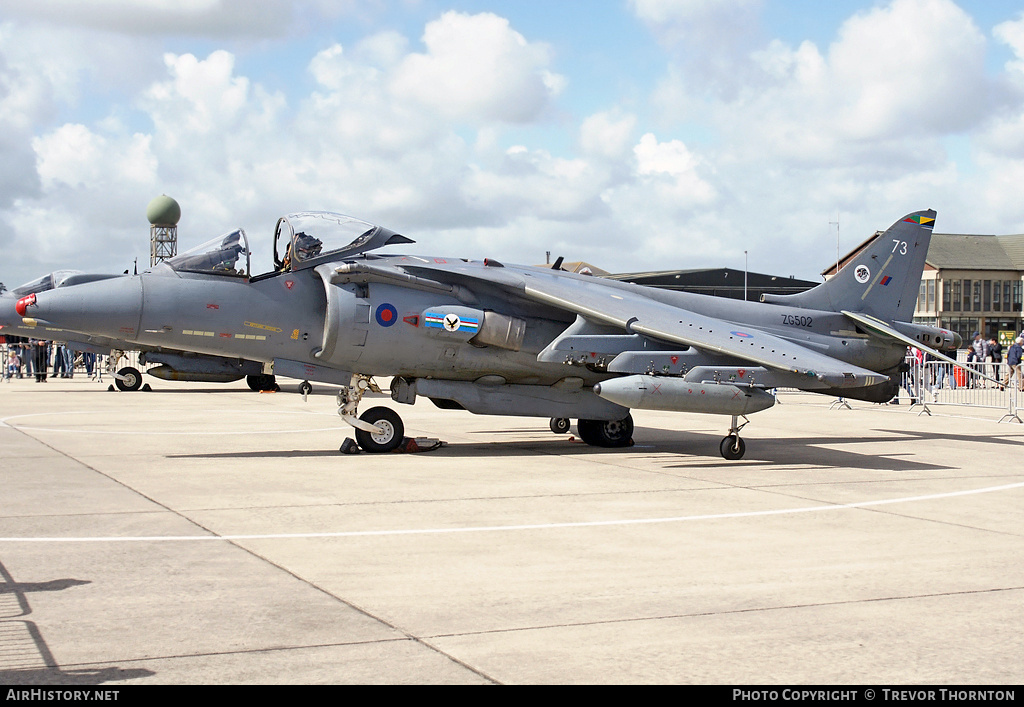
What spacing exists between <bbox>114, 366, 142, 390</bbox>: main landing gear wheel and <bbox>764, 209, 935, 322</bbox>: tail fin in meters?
19.6

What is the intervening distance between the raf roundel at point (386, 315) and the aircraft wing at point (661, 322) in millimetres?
612

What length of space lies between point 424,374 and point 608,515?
5146 mm

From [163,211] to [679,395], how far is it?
70.1 metres

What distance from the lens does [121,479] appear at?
1059 cm

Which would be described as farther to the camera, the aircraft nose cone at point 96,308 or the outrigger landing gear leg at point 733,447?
the outrigger landing gear leg at point 733,447

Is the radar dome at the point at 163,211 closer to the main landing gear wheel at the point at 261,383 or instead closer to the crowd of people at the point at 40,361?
the crowd of people at the point at 40,361

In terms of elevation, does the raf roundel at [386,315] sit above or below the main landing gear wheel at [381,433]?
above

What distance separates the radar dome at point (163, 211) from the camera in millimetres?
74875

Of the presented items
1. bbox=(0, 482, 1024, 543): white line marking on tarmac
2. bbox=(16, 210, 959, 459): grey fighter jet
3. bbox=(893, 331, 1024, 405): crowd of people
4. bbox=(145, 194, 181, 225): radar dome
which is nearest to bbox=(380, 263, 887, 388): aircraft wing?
bbox=(16, 210, 959, 459): grey fighter jet

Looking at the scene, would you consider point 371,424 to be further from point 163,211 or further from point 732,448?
point 163,211

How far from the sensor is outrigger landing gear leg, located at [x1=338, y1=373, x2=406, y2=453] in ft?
43.0

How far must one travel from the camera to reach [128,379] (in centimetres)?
2847

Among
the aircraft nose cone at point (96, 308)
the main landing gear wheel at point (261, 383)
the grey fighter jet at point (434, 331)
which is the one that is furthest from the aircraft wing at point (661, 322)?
the main landing gear wheel at point (261, 383)

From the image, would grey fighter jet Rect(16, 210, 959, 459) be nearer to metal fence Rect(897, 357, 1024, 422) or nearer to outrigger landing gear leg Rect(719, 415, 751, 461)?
outrigger landing gear leg Rect(719, 415, 751, 461)
